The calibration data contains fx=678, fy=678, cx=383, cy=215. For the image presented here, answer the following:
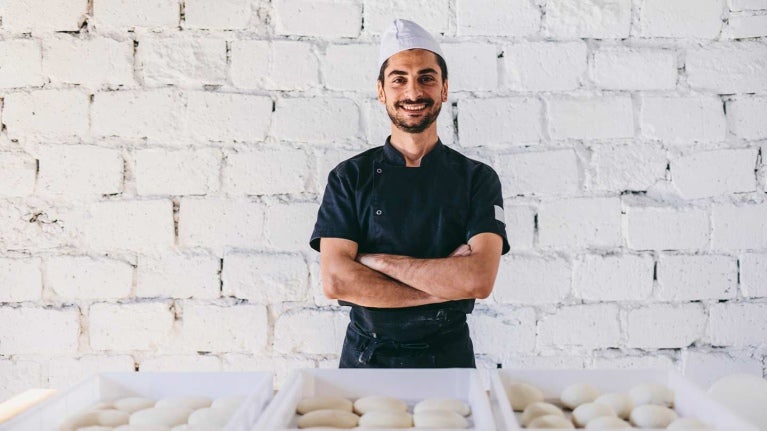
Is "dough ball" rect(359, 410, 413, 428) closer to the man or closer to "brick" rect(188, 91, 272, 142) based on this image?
the man

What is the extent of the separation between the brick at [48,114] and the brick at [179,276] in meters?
0.48

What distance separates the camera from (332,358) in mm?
2135

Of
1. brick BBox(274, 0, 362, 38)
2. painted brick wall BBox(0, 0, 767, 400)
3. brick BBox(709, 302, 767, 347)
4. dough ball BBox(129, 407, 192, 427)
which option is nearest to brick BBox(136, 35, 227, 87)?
painted brick wall BBox(0, 0, 767, 400)

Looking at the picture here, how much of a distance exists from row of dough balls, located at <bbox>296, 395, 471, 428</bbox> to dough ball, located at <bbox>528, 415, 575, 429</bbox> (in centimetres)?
11

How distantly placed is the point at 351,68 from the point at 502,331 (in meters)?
0.95

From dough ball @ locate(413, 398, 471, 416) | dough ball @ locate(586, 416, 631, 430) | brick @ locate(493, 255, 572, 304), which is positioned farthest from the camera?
brick @ locate(493, 255, 572, 304)

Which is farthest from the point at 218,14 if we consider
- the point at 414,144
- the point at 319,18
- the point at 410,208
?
the point at 410,208

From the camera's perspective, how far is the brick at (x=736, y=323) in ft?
7.05

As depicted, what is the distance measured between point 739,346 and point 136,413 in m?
1.86

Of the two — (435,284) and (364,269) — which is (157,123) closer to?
(364,269)

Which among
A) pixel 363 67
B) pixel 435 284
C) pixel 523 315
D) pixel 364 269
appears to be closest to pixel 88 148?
pixel 363 67

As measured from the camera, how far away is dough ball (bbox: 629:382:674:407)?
45.0 inches

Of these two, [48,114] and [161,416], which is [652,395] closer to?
[161,416]

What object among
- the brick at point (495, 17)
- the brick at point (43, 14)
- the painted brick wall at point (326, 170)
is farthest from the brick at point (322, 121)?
the brick at point (43, 14)
